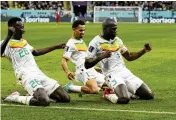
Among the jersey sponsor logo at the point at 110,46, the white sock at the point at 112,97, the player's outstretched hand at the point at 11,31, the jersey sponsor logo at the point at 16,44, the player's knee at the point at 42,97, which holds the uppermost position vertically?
→ the player's outstretched hand at the point at 11,31

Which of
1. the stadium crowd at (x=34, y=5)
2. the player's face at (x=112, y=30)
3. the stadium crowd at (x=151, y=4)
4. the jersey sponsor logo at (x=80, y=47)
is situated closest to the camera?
the player's face at (x=112, y=30)

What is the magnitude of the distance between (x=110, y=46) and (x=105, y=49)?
0.15 m

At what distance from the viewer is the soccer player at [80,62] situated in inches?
500

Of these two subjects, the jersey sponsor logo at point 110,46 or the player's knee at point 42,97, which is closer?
the player's knee at point 42,97

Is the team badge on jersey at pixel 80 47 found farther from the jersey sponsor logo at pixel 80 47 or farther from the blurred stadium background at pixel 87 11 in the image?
the blurred stadium background at pixel 87 11

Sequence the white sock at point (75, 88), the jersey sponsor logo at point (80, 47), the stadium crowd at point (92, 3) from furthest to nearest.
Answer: the stadium crowd at point (92, 3) < the jersey sponsor logo at point (80, 47) < the white sock at point (75, 88)

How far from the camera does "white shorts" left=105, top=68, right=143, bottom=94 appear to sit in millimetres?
11570

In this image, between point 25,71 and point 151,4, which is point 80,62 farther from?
point 151,4

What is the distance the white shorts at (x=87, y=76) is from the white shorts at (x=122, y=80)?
3.53ft

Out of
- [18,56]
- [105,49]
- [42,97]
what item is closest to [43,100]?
[42,97]

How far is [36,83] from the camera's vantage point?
36.5 feet

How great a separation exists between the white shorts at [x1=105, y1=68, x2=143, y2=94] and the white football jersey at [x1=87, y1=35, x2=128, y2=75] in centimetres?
13

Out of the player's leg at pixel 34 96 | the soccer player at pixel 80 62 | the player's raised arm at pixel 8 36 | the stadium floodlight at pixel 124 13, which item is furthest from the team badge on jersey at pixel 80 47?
the stadium floodlight at pixel 124 13

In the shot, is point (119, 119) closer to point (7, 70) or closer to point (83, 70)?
point (83, 70)
